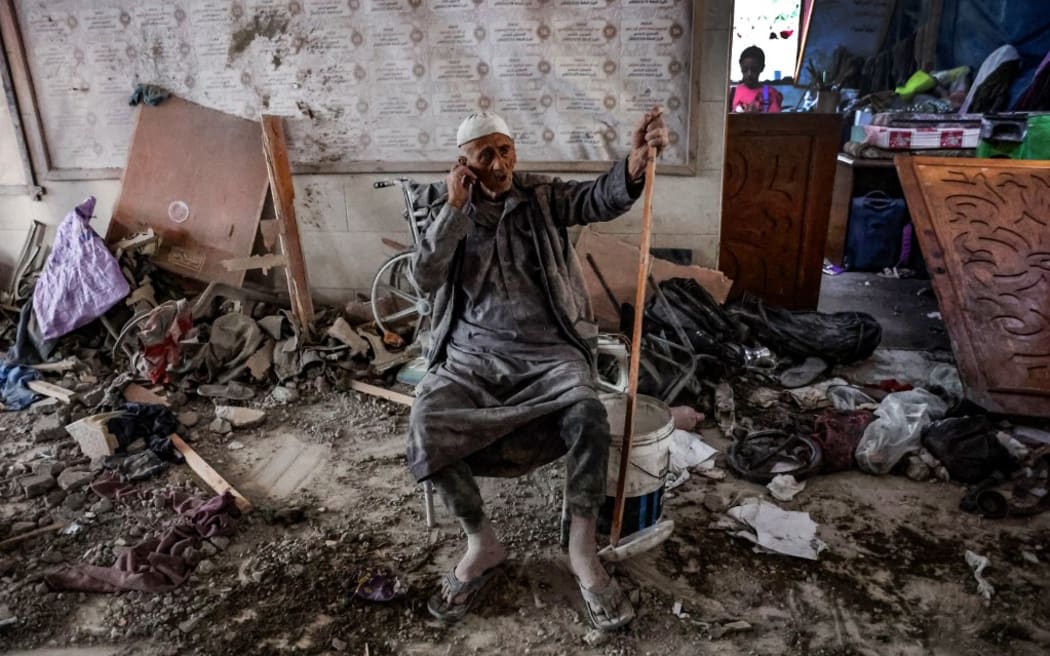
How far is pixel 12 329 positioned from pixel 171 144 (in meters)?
1.77

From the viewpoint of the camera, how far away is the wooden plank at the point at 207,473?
2.95 m

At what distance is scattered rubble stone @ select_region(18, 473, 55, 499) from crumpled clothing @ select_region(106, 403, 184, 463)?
1.15ft

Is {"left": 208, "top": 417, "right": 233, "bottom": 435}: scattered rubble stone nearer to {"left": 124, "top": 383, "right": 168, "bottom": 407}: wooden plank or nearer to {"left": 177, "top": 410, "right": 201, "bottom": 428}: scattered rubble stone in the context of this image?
{"left": 177, "top": 410, "right": 201, "bottom": 428}: scattered rubble stone

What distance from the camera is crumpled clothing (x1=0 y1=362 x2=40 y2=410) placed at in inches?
159

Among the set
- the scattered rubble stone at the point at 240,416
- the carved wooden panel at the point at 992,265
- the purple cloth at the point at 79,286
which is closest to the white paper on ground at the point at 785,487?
the carved wooden panel at the point at 992,265

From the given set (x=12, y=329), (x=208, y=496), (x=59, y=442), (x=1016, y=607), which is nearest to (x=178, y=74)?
(x=12, y=329)

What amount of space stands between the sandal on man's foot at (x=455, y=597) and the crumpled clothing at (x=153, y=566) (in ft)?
3.16

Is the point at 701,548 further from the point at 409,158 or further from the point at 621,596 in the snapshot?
the point at 409,158

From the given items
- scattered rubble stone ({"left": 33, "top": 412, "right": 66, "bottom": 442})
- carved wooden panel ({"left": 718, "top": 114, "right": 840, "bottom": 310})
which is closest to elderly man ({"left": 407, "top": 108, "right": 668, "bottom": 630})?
scattered rubble stone ({"left": 33, "top": 412, "right": 66, "bottom": 442})

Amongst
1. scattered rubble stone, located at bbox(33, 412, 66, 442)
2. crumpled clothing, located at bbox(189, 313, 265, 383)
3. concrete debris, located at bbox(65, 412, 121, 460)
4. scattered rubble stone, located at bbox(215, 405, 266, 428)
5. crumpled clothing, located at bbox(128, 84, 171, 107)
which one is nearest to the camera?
concrete debris, located at bbox(65, 412, 121, 460)

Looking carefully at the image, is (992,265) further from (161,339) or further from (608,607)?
(161,339)

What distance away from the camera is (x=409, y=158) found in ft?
15.0

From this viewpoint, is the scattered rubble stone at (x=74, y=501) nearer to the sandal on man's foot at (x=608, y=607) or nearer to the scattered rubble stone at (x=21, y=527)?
the scattered rubble stone at (x=21, y=527)

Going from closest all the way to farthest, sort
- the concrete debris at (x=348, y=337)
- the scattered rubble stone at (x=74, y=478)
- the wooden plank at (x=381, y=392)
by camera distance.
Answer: the scattered rubble stone at (x=74, y=478), the wooden plank at (x=381, y=392), the concrete debris at (x=348, y=337)
